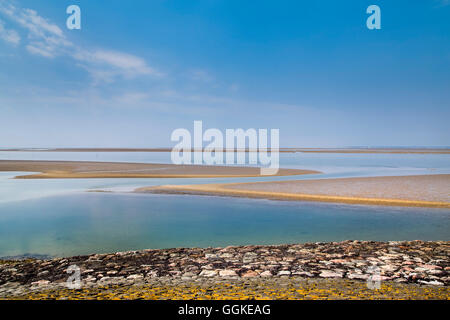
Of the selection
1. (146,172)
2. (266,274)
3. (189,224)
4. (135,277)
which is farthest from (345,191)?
(146,172)

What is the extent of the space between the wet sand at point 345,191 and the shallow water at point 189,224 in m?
1.47

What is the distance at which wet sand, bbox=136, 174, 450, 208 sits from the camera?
51.8 feet

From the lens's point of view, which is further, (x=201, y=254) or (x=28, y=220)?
(x=28, y=220)

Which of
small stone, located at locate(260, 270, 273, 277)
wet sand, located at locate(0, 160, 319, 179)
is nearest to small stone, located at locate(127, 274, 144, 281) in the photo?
small stone, located at locate(260, 270, 273, 277)

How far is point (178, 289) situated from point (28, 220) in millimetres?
10281

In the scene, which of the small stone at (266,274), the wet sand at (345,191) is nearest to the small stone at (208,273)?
the small stone at (266,274)

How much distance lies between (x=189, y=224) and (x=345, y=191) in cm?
1122

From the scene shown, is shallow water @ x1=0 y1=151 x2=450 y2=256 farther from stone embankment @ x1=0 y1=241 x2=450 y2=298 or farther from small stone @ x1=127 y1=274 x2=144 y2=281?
small stone @ x1=127 y1=274 x2=144 y2=281

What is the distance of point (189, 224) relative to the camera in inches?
463

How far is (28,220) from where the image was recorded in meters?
12.4

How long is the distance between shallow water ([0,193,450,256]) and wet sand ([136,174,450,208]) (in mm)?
1471
